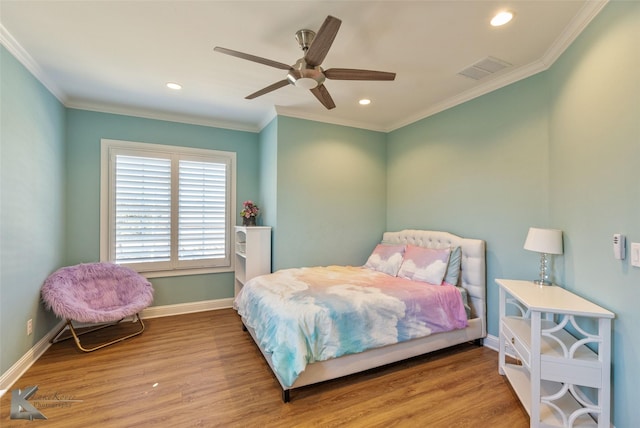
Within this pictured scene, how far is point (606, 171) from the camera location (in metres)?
1.76

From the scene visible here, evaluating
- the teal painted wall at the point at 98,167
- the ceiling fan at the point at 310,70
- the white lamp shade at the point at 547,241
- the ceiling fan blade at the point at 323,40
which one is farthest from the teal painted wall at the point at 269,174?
the white lamp shade at the point at 547,241

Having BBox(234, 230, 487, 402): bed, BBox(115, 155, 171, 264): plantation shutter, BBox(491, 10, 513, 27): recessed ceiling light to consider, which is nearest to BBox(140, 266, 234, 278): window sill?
BBox(115, 155, 171, 264): plantation shutter

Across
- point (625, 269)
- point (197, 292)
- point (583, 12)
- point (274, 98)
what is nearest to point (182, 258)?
point (197, 292)

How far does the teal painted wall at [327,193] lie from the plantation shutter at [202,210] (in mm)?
1063

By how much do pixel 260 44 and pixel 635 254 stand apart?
288 cm

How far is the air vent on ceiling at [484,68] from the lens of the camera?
8.15ft

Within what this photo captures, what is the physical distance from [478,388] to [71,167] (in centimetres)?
494

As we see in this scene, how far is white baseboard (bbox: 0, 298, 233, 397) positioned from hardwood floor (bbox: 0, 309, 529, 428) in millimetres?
72

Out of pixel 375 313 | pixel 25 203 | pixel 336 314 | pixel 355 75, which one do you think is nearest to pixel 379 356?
pixel 375 313

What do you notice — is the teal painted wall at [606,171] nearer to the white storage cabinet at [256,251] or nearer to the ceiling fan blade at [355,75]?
the ceiling fan blade at [355,75]

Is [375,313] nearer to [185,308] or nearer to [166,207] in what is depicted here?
[185,308]

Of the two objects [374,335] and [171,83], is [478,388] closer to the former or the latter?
[374,335]

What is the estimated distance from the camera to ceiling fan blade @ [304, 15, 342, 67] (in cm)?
152

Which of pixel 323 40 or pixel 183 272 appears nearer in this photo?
→ pixel 323 40
